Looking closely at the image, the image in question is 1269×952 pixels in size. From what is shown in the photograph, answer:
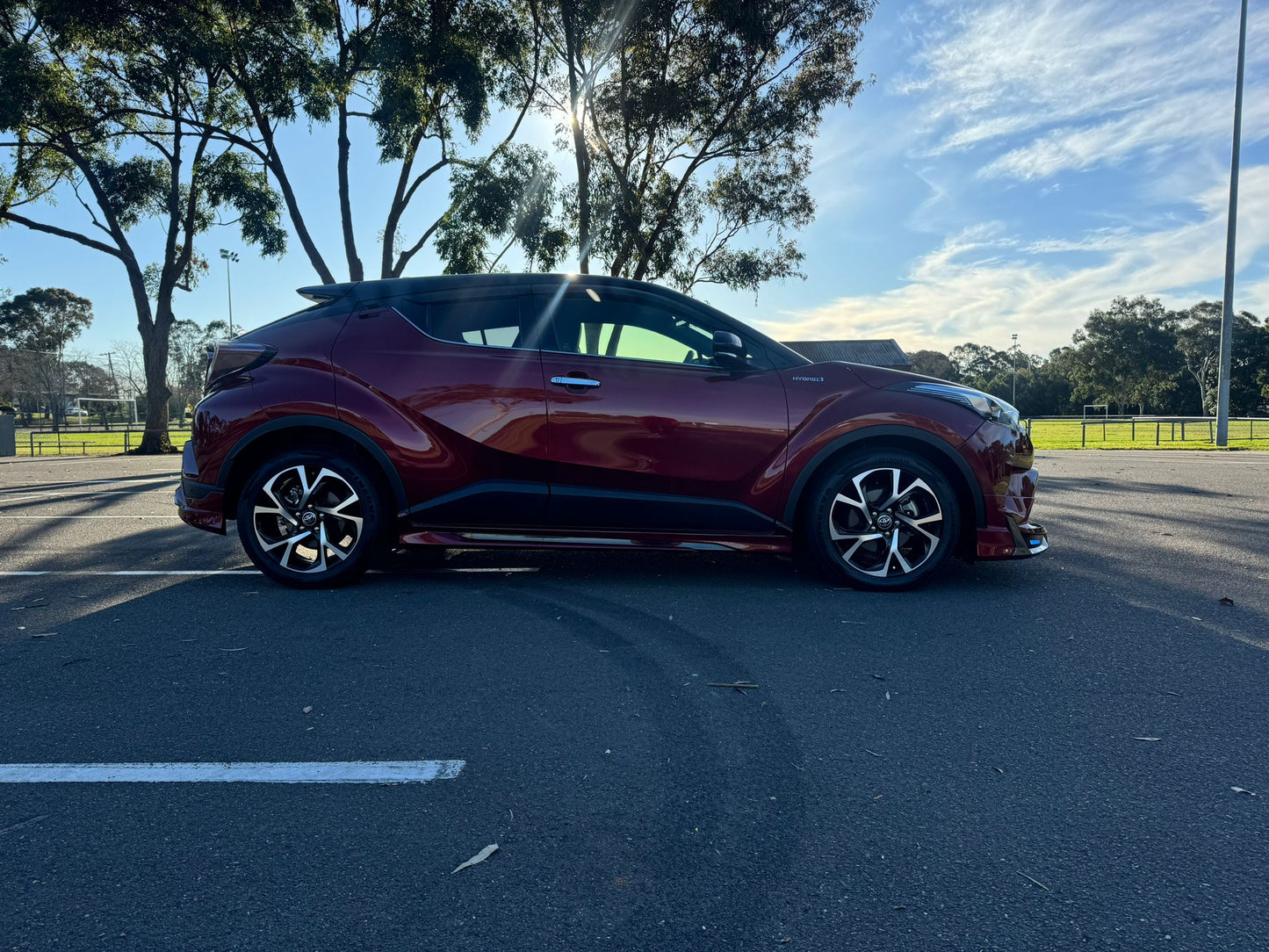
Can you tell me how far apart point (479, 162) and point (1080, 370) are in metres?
90.1

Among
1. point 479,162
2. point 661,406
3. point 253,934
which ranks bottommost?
point 253,934

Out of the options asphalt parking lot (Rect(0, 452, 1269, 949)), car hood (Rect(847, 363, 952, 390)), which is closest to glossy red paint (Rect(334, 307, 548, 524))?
asphalt parking lot (Rect(0, 452, 1269, 949))

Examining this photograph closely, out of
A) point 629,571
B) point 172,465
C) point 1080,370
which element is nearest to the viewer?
point 629,571

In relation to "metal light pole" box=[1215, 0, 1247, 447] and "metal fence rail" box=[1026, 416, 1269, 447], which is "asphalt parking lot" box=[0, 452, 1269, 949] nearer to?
"metal light pole" box=[1215, 0, 1247, 447]

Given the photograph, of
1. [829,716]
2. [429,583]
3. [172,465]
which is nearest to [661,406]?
[429,583]

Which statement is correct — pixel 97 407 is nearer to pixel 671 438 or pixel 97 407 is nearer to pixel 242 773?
pixel 671 438

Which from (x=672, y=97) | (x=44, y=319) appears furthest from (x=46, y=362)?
(x=672, y=97)

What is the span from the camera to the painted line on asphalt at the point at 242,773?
7.45 feet

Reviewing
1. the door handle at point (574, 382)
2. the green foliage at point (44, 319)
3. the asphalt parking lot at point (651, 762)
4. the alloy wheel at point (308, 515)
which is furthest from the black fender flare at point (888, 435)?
the green foliage at point (44, 319)

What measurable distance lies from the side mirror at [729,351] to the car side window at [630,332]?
0.10 m

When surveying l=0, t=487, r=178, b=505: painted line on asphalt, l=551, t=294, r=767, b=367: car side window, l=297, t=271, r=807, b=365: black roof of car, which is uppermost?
l=297, t=271, r=807, b=365: black roof of car

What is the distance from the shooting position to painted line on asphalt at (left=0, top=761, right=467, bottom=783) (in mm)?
2271

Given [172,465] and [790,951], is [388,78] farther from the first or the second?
[790,951]

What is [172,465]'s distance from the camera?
17.3 metres
